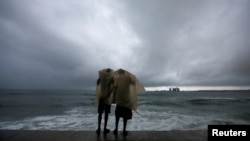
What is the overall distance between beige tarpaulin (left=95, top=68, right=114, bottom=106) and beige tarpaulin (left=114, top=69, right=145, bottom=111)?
14 centimetres

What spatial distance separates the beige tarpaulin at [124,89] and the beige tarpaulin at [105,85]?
5.3 inches

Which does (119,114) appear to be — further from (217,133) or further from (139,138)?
(217,133)

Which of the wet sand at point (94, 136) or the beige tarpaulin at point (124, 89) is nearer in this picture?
the wet sand at point (94, 136)

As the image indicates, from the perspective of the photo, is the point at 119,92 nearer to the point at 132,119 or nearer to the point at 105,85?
the point at 105,85

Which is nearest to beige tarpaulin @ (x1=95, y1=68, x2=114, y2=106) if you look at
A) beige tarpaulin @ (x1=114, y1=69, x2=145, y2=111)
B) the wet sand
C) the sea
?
beige tarpaulin @ (x1=114, y1=69, x2=145, y2=111)

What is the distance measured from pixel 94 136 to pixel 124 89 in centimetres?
138

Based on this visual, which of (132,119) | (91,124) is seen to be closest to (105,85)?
(91,124)

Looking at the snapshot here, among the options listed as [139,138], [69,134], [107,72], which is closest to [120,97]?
[107,72]

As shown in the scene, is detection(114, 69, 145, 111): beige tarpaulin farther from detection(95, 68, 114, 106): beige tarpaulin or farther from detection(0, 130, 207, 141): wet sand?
detection(0, 130, 207, 141): wet sand

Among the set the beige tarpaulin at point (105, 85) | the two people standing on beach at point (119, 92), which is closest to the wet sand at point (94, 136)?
the two people standing on beach at point (119, 92)

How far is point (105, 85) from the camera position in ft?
19.9

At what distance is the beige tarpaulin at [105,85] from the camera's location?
6.02 m

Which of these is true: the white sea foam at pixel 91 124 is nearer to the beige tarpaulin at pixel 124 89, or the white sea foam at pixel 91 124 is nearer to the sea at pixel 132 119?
the sea at pixel 132 119

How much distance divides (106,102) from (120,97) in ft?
1.27
